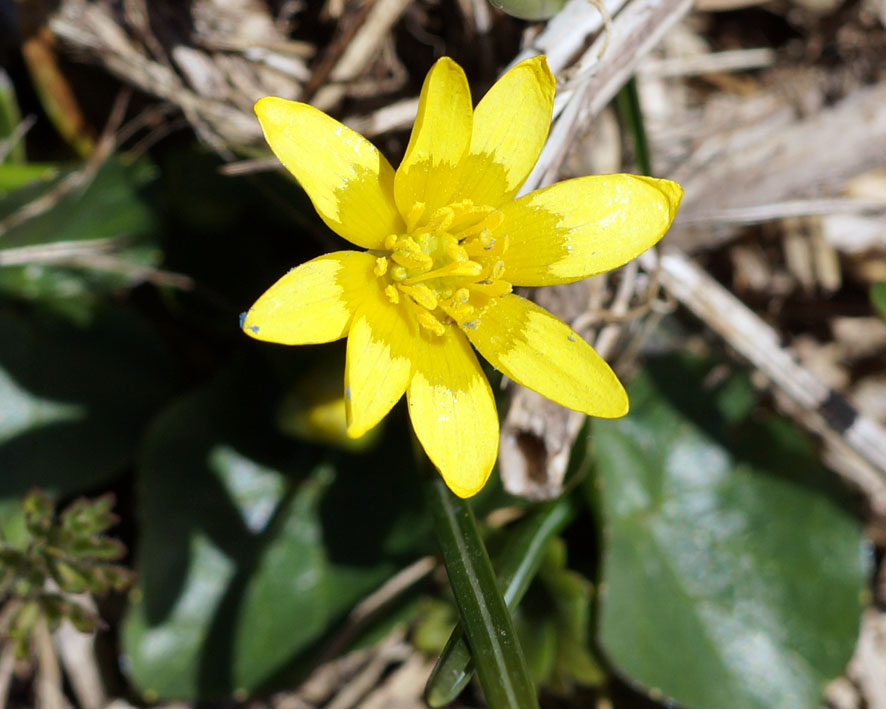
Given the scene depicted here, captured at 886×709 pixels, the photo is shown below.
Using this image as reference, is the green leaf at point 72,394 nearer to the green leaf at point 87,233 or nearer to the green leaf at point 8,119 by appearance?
the green leaf at point 87,233

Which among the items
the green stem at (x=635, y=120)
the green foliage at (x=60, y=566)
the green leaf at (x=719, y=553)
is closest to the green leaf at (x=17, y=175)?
the green foliage at (x=60, y=566)

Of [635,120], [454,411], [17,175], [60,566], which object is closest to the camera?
[454,411]

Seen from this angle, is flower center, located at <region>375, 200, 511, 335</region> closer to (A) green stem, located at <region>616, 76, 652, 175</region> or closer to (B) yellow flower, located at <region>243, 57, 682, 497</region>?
(B) yellow flower, located at <region>243, 57, 682, 497</region>

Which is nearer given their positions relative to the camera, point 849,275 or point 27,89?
point 27,89

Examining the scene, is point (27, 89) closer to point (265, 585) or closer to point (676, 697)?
point (265, 585)

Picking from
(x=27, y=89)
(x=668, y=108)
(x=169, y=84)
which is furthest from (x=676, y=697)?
(x=27, y=89)

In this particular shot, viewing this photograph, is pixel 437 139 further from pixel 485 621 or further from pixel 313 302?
pixel 485 621

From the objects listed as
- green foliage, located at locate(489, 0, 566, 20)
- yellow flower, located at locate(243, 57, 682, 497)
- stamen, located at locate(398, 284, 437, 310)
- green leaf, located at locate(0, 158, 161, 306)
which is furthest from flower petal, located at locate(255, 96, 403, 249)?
green leaf, located at locate(0, 158, 161, 306)

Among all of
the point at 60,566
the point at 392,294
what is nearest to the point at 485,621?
the point at 392,294
